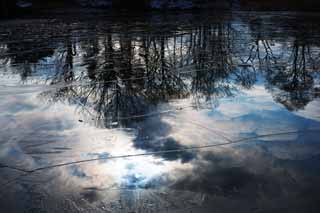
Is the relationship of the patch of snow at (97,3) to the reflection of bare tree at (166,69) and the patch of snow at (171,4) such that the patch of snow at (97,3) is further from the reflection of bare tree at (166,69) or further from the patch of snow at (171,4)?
the reflection of bare tree at (166,69)

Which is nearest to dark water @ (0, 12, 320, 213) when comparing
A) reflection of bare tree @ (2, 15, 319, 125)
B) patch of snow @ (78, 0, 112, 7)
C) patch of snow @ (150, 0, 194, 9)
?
reflection of bare tree @ (2, 15, 319, 125)

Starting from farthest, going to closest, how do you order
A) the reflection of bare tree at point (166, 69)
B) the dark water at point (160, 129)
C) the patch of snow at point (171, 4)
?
1. the patch of snow at point (171, 4)
2. the reflection of bare tree at point (166, 69)
3. the dark water at point (160, 129)

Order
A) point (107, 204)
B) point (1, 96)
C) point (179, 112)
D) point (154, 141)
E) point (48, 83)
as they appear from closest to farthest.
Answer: point (107, 204) < point (154, 141) < point (179, 112) < point (1, 96) < point (48, 83)

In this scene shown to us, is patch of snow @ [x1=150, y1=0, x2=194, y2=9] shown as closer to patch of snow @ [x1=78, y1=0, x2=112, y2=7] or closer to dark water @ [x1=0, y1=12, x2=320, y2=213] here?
patch of snow @ [x1=78, y1=0, x2=112, y2=7]

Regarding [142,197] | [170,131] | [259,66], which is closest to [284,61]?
[259,66]

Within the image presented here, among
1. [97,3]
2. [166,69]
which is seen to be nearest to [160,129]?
[166,69]

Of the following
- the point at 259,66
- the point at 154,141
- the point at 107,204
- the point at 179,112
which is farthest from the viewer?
the point at 259,66

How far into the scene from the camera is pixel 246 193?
4.05 meters

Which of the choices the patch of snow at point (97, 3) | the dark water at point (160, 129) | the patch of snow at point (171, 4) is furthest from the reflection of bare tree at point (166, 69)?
the patch of snow at point (97, 3)

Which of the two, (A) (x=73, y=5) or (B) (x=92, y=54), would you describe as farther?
(A) (x=73, y=5)

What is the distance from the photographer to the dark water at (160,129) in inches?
159

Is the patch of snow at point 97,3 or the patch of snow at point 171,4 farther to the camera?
the patch of snow at point 97,3

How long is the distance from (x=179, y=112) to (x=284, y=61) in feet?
17.0

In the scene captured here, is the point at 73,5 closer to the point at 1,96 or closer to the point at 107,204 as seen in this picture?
the point at 1,96
